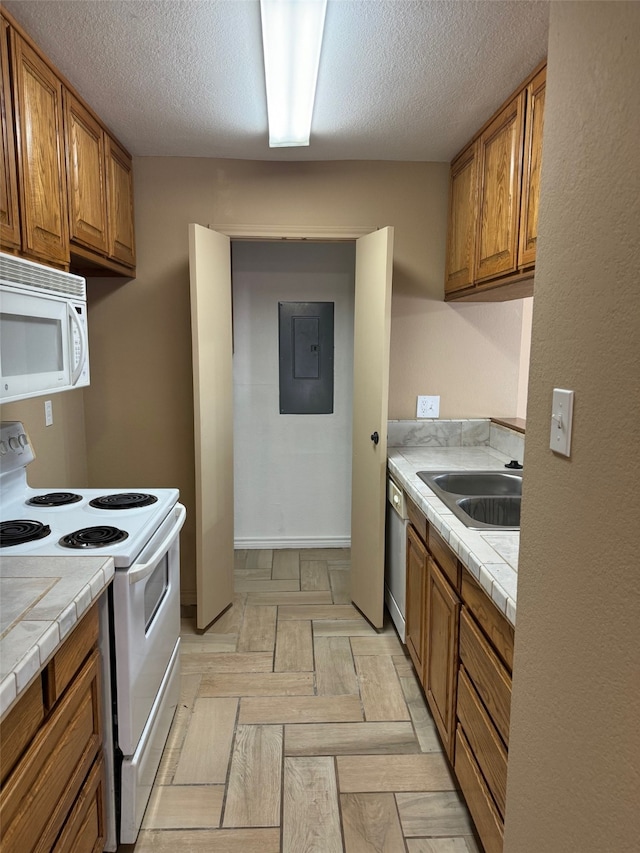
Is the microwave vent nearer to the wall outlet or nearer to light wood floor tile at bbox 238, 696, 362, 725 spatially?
light wood floor tile at bbox 238, 696, 362, 725

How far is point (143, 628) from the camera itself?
5.53ft

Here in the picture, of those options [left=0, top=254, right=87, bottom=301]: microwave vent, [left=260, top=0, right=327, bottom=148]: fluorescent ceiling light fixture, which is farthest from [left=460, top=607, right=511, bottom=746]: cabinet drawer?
[left=260, top=0, right=327, bottom=148]: fluorescent ceiling light fixture

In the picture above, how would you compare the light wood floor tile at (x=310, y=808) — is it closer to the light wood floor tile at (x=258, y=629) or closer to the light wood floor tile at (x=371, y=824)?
the light wood floor tile at (x=371, y=824)

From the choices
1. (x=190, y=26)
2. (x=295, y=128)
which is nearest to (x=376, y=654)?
(x=295, y=128)

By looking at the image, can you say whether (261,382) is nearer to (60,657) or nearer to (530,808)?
(60,657)

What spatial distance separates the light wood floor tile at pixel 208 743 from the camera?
1950 mm

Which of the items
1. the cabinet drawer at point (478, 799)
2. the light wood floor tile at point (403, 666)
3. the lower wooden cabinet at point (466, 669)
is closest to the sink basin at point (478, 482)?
the lower wooden cabinet at point (466, 669)

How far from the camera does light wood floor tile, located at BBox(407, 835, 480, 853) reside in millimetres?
1653

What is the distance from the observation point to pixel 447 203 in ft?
9.93

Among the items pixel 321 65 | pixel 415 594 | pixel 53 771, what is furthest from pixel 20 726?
pixel 321 65

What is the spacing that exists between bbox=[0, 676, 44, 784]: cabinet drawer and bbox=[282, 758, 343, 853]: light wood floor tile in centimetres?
96

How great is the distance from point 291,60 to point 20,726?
196 cm

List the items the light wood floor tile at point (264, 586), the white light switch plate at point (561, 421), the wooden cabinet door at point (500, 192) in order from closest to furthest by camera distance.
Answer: the white light switch plate at point (561, 421), the wooden cabinet door at point (500, 192), the light wood floor tile at point (264, 586)

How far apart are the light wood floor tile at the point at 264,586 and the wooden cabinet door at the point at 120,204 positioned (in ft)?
6.38
